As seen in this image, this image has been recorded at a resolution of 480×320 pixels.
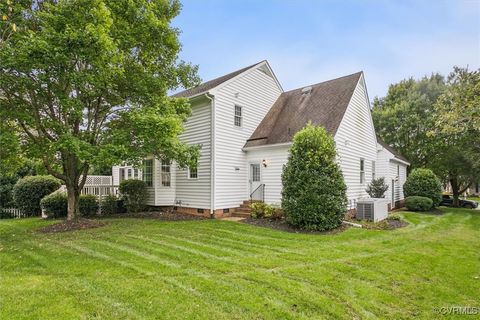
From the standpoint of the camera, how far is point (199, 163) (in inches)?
513

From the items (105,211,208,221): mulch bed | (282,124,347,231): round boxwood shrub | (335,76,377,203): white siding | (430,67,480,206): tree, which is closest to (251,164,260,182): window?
(105,211,208,221): mulch bed

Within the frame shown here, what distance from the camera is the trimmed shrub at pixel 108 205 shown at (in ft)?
47.1

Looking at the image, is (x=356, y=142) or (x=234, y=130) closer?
(x=234, y=130)

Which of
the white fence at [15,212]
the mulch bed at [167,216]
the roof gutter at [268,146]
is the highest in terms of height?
the roof gutter at [268,146]

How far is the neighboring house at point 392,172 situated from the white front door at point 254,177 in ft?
27.3

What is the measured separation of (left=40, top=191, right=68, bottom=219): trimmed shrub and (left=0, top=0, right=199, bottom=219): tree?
2376 millimetres

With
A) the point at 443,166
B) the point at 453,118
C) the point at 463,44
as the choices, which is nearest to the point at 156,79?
the point at 453,118

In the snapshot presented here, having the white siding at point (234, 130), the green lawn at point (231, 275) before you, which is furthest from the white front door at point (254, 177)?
the green lawn at point (231, 275)

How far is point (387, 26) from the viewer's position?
1332 cm

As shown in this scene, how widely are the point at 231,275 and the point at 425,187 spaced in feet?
56.3

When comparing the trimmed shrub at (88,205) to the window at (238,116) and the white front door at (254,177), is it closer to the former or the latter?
the white front door at (254,177)

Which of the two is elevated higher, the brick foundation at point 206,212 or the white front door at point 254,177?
the white front door at point 254,177

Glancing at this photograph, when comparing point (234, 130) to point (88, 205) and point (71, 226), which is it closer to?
point (71, 226)

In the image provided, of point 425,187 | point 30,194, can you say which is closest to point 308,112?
point 425,187
